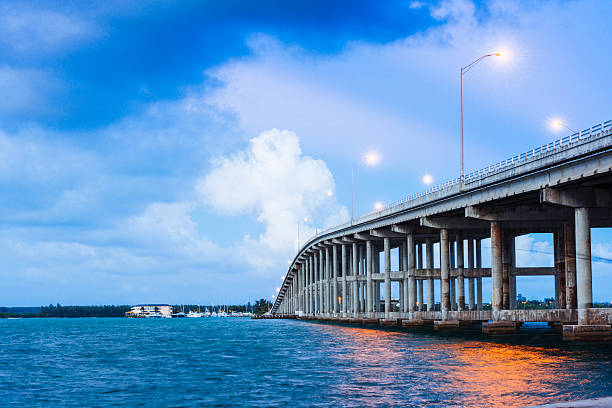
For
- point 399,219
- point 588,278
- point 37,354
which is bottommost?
point 37,354

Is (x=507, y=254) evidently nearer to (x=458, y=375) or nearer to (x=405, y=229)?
(x=405, y=229)

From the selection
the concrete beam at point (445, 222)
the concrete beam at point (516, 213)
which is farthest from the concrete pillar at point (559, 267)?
the concrete beam at point (516, 213)

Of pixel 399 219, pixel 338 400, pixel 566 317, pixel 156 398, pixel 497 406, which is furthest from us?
pixel 399 219

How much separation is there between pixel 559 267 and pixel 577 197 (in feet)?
137

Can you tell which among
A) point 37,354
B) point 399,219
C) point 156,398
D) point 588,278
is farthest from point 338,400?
point 399,219

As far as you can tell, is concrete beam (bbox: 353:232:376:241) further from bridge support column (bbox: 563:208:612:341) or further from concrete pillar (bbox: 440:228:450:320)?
bridge support column (bbox: 563:208:612:341)

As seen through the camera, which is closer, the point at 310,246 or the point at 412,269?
the point at 412,269

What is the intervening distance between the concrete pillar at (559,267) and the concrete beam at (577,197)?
36168mm

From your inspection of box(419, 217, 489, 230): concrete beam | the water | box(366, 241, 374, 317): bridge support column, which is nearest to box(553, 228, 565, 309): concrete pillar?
box(419, 217, 489, 230): concrete beam

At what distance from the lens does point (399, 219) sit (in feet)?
311

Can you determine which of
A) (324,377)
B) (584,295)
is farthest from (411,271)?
(324,377)

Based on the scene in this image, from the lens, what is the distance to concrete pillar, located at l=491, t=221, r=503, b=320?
69294 mm

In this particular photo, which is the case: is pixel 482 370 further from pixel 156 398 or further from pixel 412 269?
pixel 412 269

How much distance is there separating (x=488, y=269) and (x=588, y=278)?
43.1 metres
